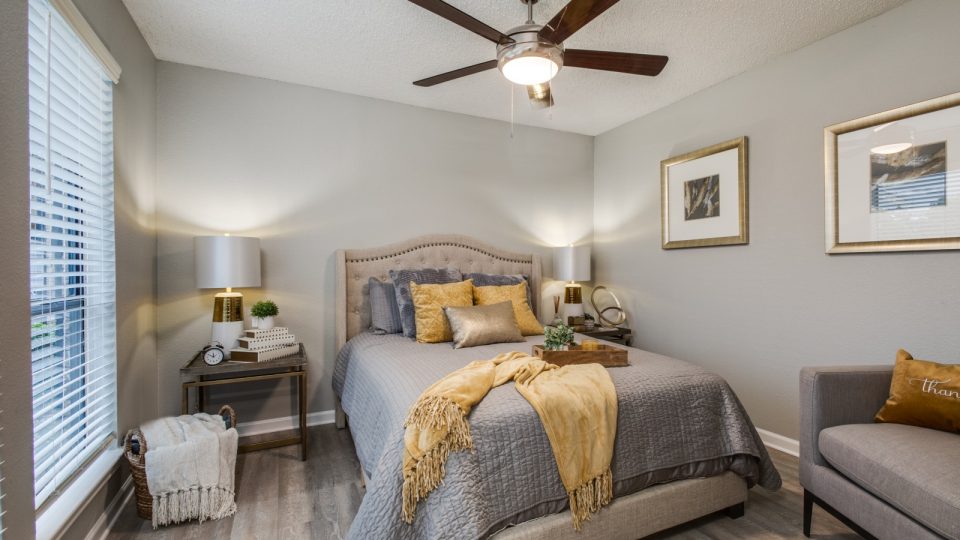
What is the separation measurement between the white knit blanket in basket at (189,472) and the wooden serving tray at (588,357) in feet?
5.33

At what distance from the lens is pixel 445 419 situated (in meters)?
1.45

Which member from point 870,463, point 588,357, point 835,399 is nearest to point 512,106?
point 588,357

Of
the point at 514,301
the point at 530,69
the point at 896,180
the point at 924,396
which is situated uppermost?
the point at 530,69

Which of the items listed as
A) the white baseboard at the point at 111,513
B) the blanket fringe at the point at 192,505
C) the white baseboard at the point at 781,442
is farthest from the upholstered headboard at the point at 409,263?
the white baseboard at the point at 781,442

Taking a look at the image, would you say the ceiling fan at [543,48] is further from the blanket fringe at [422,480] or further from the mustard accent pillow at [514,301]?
the blanket fringe at [422,480]

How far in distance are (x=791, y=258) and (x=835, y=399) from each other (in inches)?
44.3

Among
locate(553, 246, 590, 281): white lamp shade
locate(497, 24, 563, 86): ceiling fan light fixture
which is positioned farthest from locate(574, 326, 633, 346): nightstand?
locate(497, 24, 563, 86): ceiling fan light fixture

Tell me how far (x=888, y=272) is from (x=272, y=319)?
3575 mm

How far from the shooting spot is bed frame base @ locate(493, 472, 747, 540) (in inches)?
60.9

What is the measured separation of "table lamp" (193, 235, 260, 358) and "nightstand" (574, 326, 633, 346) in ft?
8.01

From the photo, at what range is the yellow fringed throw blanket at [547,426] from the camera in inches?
55.4

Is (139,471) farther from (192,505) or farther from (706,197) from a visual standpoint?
(706,197)

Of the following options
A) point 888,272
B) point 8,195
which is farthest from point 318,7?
point 888,272

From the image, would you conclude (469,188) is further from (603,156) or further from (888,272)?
(888,272)
